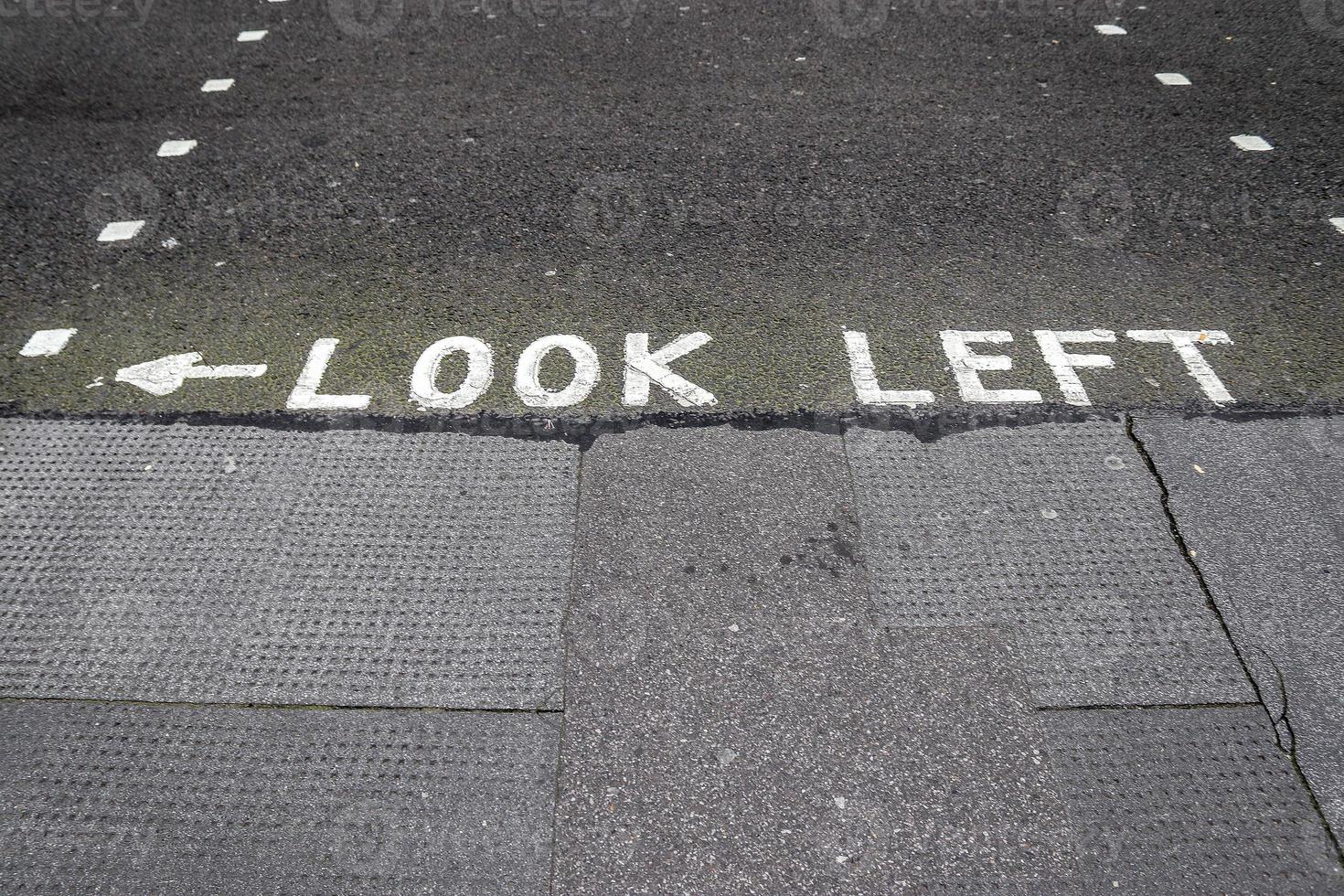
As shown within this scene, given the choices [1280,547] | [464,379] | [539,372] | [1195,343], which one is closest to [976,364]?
[1195,343]

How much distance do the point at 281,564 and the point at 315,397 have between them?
0.89m


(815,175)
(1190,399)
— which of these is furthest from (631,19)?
(1190,399)

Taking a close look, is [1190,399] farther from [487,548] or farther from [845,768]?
[487,548]

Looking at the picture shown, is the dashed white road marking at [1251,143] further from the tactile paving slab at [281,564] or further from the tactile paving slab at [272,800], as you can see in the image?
the tactile paving slab at [272,800]

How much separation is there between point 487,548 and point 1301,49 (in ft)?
21.7

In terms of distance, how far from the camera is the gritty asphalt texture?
4133 millimetres

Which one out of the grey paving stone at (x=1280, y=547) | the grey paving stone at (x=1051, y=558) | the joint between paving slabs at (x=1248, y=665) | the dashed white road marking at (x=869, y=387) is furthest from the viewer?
the dashed white road marking at (x=869, y=387)

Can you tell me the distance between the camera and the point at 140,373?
4.04 m

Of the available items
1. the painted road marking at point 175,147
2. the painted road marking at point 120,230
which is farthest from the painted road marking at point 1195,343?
the painted road marking at point 175,147

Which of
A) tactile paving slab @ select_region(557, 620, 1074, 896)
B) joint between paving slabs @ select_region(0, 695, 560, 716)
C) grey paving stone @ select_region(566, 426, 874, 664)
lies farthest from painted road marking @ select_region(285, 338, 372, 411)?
tactile paving slab @ select_region(557, 620, 1074, 896)

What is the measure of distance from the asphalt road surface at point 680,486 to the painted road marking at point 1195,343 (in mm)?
24

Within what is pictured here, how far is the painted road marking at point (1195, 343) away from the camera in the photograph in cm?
383

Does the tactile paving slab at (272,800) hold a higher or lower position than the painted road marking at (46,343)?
lower

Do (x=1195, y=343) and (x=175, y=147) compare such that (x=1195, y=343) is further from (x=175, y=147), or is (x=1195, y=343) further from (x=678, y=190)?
(x=175, y=147)
